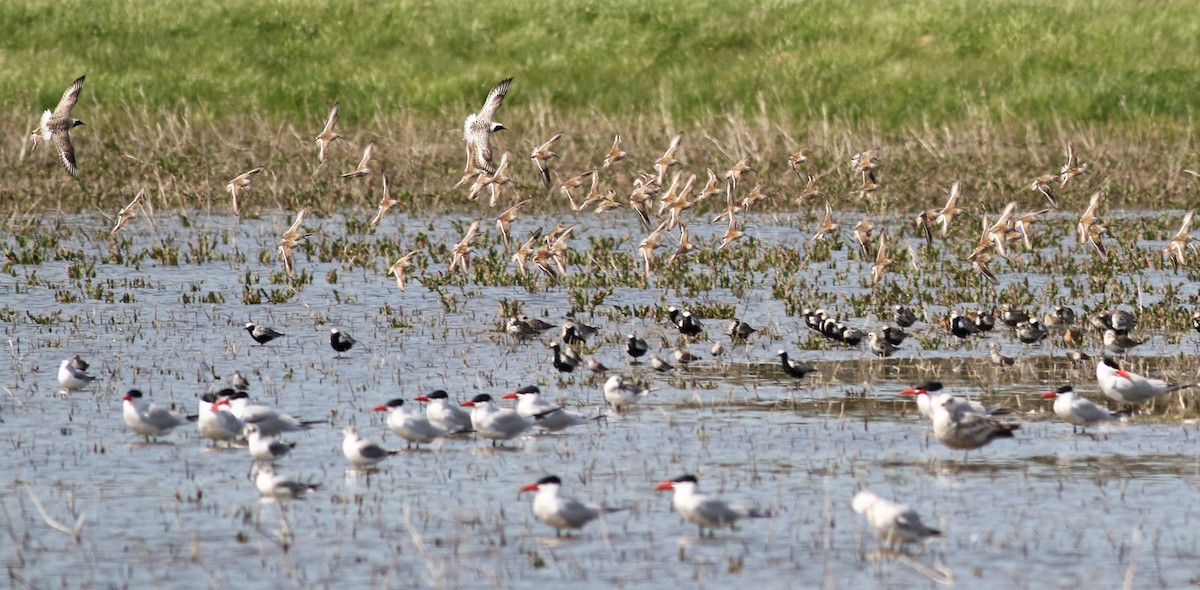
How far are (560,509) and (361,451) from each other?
2222mm

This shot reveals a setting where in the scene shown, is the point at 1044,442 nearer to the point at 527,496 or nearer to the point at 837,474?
the point at 837,474

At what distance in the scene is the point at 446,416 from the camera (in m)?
12.8

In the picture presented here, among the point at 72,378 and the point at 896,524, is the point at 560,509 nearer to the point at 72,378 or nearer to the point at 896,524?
the point at 896,524

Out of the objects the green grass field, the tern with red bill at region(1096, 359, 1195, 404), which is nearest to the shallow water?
the tern with red bill at region(1096, 359, 1195, 404)

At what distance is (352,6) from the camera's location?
157ft

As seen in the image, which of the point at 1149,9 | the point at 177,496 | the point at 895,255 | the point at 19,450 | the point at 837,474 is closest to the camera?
the point at 177,496

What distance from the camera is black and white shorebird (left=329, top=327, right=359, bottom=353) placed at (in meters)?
16.8

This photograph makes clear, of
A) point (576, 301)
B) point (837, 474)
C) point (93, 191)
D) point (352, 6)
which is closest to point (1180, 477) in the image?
point (837, 474)

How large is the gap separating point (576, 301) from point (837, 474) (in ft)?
27.8

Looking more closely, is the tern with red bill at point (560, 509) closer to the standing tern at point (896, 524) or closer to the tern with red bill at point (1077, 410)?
the standing tern at point (896, 524)

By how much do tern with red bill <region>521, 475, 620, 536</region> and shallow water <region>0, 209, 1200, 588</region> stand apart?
5.4 inches

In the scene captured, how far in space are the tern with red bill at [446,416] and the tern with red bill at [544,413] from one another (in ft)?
1.36

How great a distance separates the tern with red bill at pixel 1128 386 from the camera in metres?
13.7

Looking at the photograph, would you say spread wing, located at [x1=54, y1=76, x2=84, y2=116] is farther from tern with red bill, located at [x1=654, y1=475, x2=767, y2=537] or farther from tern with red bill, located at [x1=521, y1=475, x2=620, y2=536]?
tern with red bill, located at [x1=654, y1=475, x2=767, y2=537]
